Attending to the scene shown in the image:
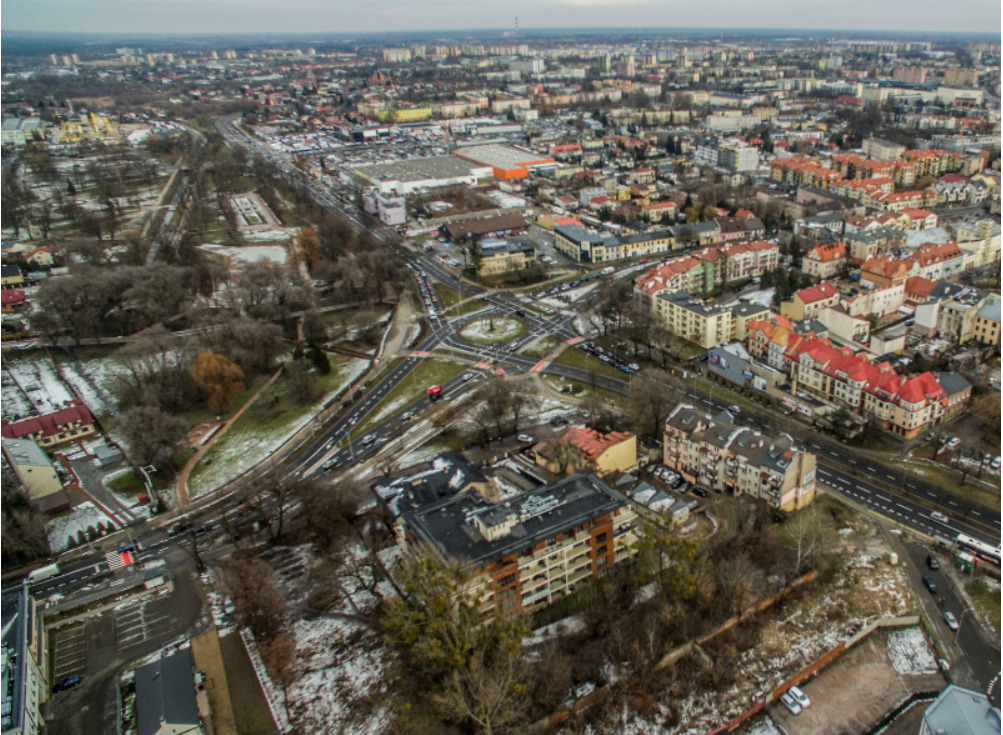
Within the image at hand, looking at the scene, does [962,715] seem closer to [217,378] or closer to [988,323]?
[988,323]

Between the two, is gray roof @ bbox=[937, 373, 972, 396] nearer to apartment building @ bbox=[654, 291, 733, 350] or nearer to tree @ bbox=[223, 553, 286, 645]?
apartment building @ bbox=[654, 291, 733, 350]

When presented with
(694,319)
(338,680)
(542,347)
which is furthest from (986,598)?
(542,347)

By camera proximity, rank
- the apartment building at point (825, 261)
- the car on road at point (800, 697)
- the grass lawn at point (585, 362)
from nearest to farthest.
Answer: the car on road at point (800, 697), the grass lawn at point (585, 362), the apartment building at point (825, 261)

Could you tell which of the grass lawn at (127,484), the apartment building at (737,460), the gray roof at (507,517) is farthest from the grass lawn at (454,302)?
the gray roof at (507,517)

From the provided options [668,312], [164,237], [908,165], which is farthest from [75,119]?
[908,165]

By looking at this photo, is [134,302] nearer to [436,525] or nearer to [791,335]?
[436,525]

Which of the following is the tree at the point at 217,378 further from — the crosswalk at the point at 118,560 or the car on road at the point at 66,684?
the car on road at the point at 66,684
